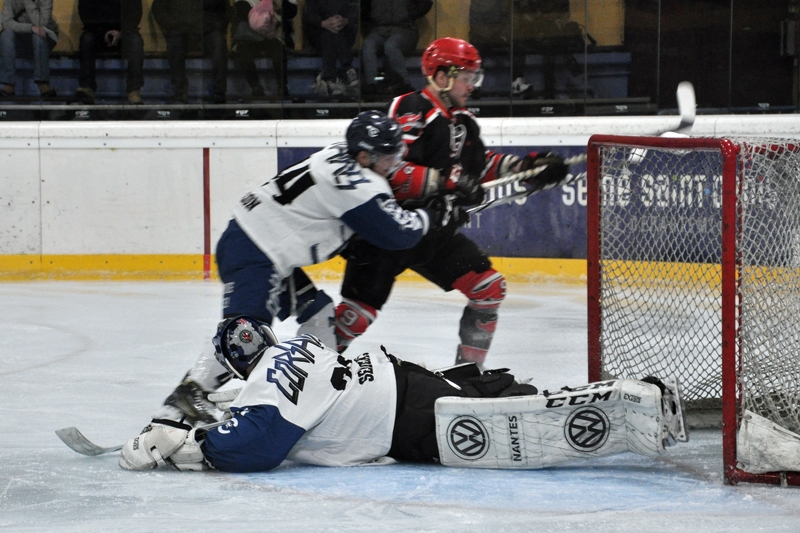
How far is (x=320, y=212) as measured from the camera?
10.2 ft

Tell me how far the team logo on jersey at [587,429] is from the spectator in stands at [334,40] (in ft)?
16.5

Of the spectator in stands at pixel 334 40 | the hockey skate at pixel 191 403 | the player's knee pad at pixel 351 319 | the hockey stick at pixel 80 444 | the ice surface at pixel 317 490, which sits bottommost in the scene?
the ice surface at pixel 317 490

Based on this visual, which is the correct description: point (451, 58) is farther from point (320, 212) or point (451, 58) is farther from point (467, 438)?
point (467, 438)

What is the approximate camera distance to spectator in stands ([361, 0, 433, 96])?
7469 millimetres

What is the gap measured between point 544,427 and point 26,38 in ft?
19.6

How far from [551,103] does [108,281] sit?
123 inches

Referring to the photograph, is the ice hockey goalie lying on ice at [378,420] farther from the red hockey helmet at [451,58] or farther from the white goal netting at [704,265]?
the red hockey helmet at [451,58]

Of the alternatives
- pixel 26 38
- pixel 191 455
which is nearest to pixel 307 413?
pixel 191 455

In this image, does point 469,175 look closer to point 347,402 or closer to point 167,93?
point 347,402

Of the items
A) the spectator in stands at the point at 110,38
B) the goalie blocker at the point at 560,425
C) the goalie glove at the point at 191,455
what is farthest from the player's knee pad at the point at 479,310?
the spectator in stands at the point at 110,38

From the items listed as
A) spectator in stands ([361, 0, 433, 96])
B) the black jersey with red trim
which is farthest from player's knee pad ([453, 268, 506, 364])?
spectator in stands ([361, 0, 433, 96])

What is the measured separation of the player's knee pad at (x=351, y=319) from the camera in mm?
3576

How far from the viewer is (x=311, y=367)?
108 inches

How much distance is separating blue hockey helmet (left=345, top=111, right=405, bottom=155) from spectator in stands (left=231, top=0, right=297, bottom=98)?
4559mm
